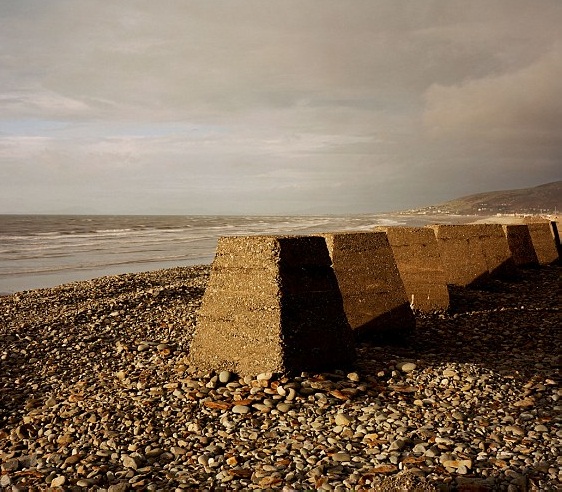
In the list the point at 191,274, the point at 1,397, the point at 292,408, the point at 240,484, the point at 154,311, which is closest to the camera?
the point at 240,484

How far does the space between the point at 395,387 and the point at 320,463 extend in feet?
6.01

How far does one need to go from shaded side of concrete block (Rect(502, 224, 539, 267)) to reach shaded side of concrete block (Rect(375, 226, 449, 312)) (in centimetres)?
787

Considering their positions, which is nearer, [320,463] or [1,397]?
[320,463]

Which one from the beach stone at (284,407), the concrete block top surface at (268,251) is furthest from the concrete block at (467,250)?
the beach stone at (284,407)

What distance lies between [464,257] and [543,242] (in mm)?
7462

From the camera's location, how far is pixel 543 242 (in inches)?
738

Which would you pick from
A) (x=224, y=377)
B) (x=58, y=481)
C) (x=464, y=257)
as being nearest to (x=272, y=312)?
(x=224, y=377)

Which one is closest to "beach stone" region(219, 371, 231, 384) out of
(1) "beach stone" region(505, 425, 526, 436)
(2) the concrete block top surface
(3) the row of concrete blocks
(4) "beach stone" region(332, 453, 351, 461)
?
(3) the row of concrete blocks

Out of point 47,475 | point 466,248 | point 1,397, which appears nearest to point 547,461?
point 47,475

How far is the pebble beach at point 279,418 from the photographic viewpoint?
432cm

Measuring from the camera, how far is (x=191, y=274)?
1645 centimetres

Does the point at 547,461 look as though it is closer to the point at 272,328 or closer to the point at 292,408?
the point at 292,408

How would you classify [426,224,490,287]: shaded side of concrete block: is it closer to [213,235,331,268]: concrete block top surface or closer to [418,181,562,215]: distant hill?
[213,235,331,268]: concrete block top surface

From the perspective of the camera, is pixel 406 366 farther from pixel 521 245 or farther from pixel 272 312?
pixel 521 245
